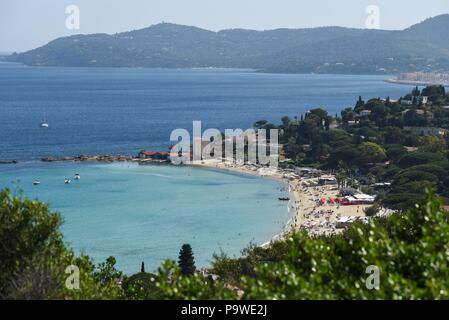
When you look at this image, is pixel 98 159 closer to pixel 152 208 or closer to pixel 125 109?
pixel 152 208

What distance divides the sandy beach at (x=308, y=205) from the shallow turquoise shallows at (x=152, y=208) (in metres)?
0.75

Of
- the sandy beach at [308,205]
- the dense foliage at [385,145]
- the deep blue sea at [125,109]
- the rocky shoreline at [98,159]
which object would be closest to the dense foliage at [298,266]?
the sandy beach at [308,205]

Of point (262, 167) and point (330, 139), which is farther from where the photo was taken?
point (330, 139)

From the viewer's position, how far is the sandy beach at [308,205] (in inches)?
1146

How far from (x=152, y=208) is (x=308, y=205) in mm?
7901

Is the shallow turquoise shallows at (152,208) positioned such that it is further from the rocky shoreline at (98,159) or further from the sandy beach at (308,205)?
the rocky shoreline at (98,159)

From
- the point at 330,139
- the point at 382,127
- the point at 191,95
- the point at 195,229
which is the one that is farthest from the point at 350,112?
the point at 191,95

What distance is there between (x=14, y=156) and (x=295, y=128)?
843 inches

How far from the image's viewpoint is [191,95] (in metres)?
112

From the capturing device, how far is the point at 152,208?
1310 inches

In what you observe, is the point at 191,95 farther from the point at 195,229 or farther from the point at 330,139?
the point at 195,229

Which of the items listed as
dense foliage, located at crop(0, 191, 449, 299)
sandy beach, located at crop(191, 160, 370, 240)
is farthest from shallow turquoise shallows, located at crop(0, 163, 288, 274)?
dense foliage, located at crop(0, 191, 449, 299)

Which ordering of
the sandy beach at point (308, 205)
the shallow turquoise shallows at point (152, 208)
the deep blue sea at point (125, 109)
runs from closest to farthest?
the shallow turquoise shallows at point (152, 208) < the sandy beach at point (308, 205) < the deep blue sea at point (125, 109)

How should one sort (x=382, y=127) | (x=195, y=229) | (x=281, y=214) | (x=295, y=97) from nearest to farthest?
(x=195, y=229), (x=281, y=214), (x=382, y=127), (x=295, y=97)
